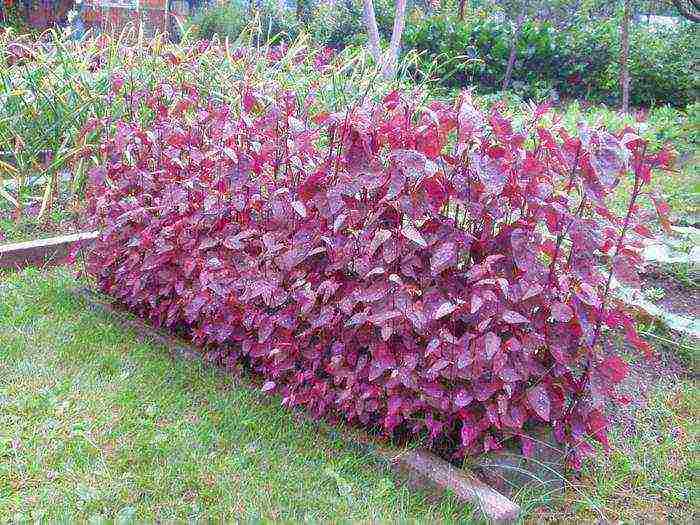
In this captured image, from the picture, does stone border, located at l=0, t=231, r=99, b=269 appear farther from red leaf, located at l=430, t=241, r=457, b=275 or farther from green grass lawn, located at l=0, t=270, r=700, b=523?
red leaf, located at l=430, t=241, r=457, b=275

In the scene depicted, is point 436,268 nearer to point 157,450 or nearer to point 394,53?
point 157,450

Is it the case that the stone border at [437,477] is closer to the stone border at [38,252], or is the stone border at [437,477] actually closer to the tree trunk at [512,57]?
the stone border at [38,252]

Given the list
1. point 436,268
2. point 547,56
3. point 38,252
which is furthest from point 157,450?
point 547,56

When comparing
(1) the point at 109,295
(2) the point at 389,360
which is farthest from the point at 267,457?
(1) the point at 109,295

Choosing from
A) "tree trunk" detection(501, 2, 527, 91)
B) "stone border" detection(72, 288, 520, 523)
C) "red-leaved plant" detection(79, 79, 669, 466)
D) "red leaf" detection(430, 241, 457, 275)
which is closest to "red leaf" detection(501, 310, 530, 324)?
"red-leaved plant" detection(79, 79, 669, 466)

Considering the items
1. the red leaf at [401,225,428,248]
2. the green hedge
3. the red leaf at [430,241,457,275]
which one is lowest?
the green hedge

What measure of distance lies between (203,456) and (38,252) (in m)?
2.22

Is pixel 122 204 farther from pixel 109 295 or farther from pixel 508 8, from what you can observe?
pixel 508 8

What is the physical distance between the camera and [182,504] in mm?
2340

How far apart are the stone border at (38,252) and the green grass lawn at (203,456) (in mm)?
953

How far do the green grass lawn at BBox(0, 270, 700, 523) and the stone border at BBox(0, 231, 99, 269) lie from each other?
37.5 inches

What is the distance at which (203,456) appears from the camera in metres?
2.58

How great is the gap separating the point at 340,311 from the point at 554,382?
2.48 feet

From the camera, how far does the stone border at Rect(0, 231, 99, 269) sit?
4148 millimetres
